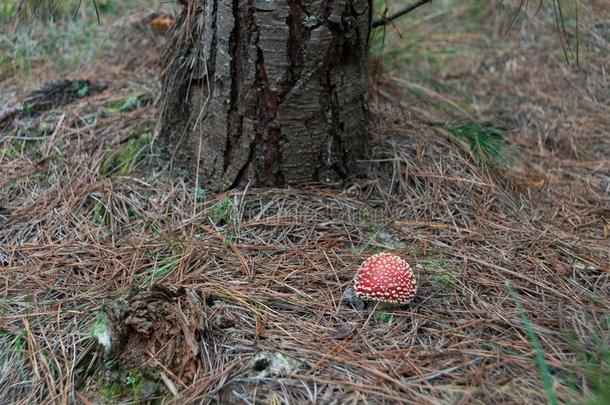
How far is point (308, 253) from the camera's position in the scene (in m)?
2.30

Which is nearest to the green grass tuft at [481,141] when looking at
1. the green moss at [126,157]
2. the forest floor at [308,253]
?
the forest floor at [308,253]

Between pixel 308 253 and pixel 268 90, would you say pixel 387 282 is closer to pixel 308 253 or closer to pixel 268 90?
pixel 308 253

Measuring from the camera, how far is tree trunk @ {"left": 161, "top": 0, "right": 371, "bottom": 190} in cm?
233

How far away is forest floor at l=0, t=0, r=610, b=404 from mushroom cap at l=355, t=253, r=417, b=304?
0.27 ft

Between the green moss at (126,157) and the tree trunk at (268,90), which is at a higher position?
the tree trunk at (268,90)

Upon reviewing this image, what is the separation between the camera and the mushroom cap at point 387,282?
1935 mm

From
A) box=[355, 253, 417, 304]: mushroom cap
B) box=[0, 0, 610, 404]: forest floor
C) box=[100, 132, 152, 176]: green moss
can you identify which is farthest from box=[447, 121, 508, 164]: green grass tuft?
box=[100, 132, 152, 176]: green moss

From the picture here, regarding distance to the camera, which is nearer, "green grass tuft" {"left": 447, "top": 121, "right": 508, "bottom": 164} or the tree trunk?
the tree trunk

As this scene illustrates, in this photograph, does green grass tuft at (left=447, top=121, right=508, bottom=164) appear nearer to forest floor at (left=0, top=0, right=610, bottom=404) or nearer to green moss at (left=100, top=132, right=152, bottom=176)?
forest floor at (left=0, top=0, right=610, bottom=404)

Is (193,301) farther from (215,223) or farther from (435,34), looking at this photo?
(435,34)

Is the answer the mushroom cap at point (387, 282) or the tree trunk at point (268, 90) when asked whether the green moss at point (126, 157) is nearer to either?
the tree trunk at point (268, 90)

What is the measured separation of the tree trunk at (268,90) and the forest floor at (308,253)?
0.13 meters

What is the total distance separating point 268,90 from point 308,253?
729 millimetres

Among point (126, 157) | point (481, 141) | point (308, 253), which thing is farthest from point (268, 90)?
point (481, 141)
